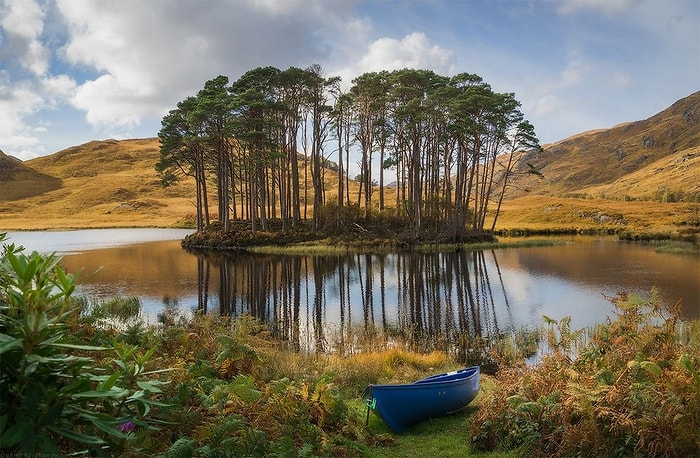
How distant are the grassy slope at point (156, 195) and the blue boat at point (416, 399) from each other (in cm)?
5183

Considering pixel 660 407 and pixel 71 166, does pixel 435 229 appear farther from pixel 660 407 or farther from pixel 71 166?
pixel 71 166

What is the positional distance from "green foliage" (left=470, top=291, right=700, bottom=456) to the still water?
6.51 meters

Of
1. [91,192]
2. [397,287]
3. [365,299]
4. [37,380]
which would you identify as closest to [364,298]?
[365,299]

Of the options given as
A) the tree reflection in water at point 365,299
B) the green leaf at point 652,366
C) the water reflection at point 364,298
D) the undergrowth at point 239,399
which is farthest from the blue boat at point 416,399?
the water reflection at point 364,298

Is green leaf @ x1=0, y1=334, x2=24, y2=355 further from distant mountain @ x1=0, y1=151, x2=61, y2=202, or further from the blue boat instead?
distant mountain @ x1=0, y1=151, x2=61, y2=202

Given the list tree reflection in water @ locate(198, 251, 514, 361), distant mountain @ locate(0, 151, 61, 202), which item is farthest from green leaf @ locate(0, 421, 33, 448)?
distant mountain @ locate(0, 151, 61, 202)

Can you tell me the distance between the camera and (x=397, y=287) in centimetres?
2616

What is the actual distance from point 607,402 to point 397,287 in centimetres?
1994

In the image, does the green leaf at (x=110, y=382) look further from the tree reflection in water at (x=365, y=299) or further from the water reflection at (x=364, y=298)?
the water reflection at (x=364, y=298)

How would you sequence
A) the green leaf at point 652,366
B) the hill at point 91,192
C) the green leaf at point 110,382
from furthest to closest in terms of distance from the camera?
the hill at point 91,192
the green leaf at point 652,366
the green leaf at point 110,382

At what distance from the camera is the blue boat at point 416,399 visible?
851cm

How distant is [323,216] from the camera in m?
53.5

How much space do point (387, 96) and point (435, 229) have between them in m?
15.4

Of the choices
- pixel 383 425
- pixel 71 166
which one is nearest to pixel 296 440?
pixel 383 425
